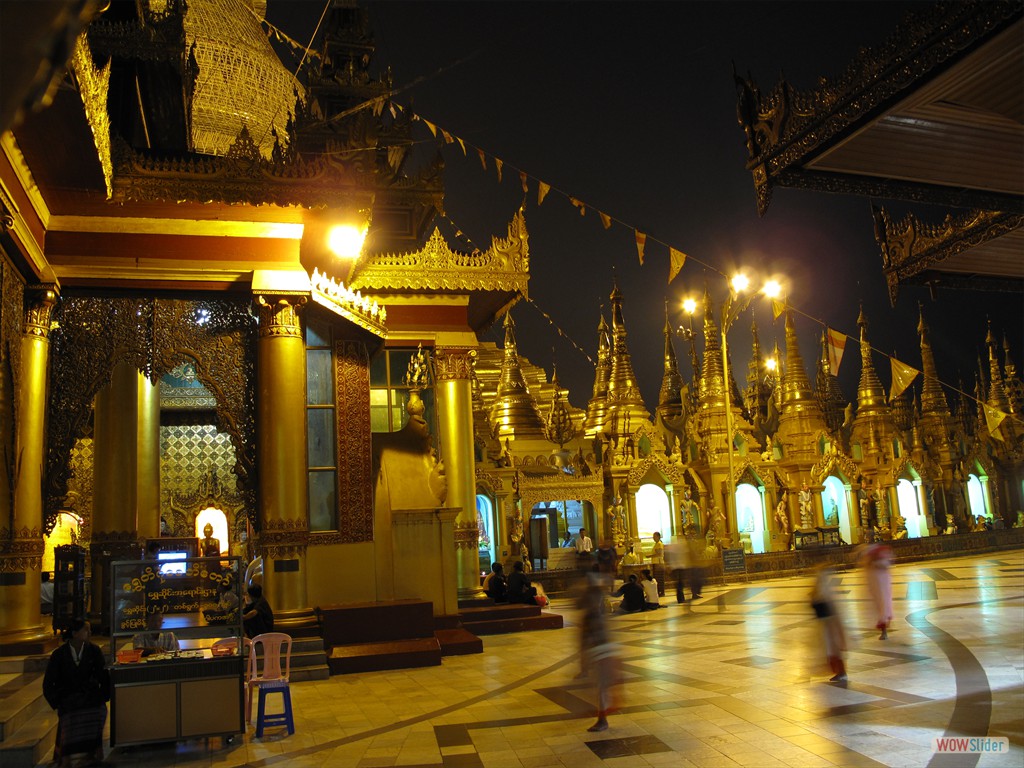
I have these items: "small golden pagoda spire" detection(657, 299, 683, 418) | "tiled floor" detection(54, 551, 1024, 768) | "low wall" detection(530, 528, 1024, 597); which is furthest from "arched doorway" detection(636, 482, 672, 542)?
"tiled floor" detection(54, 551, 1024, 768)

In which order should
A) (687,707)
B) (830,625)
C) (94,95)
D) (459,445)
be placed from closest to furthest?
1. (687,707)
2. (94,95)
3. (830,625)
4. (459,445)

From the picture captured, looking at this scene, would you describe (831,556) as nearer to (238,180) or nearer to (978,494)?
(238,180)

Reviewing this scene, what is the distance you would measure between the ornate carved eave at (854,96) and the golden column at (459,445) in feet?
32.7

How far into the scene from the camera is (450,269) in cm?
1641

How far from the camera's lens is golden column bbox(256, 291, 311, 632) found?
10406 mm

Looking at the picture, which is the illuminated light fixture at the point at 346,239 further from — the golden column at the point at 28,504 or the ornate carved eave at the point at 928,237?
the ornate carved eave at the point at 928,237

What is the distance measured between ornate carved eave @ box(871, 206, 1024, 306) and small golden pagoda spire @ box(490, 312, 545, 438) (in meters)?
18.8

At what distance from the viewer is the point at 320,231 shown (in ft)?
37.4

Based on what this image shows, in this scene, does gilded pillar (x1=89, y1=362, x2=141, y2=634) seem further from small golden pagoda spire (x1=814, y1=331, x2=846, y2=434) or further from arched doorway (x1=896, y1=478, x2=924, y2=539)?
small golden pagoda spire (x1=814, y1=331, x2=846, y2=434)

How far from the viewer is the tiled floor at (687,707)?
5852 mm

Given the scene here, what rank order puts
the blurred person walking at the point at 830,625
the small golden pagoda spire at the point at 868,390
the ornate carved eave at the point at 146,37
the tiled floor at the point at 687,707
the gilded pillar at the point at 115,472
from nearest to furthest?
the tiled floor at the point at 687,707, the blurred person walking at the point at 830,625, the ornate carved eave at the point at 146,37, the gilded pillar at the point at 115,472, the small golden pagoda spire at the point at 868,390

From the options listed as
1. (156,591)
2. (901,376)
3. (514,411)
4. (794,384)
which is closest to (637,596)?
(901,376)

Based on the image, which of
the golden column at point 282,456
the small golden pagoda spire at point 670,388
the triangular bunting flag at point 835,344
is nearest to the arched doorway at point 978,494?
the small golden pagoda spire at point 670,388

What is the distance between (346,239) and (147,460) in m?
4.85
